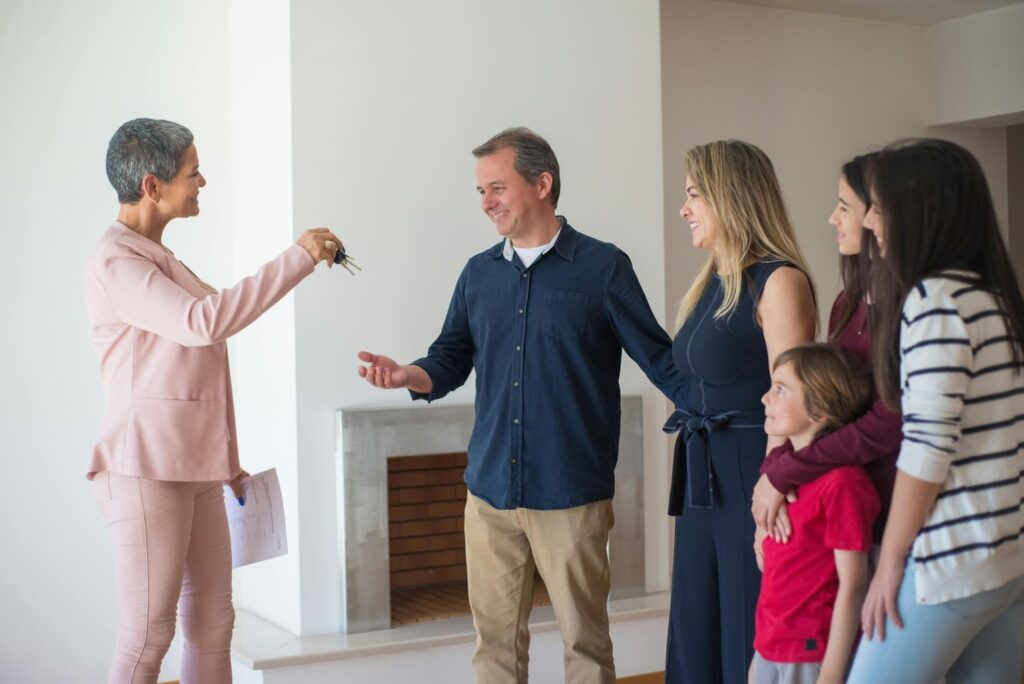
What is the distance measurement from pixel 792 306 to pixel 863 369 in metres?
0.23

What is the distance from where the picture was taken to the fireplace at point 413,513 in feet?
11.4

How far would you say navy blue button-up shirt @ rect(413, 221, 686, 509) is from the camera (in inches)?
103

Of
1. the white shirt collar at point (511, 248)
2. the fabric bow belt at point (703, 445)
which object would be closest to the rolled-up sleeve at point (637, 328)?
the white shirt collar at point (511, 248)

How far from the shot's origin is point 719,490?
86.3 inches

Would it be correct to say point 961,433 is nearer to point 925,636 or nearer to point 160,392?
point 925,636

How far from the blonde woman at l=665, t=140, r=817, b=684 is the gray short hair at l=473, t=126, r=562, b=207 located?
1.78ft

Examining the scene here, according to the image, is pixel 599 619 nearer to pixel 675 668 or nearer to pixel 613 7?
pixel 675 668

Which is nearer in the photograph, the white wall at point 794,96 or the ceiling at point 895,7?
the white wall at point 794,96

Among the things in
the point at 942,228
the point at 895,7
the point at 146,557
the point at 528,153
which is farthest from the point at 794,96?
the point at 146,557

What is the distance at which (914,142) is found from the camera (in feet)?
5.86

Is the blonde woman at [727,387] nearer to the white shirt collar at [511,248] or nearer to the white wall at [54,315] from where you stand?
the white shirt collar at [511,248]

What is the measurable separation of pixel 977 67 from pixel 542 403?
3586 millimetres

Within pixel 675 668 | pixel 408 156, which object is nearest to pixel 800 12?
pixel 408 156

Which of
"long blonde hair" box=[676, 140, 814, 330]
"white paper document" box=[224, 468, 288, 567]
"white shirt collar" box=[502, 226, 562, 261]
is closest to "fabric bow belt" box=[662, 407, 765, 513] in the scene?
"long blonde hair" box=[676, 140, 814, 330]
